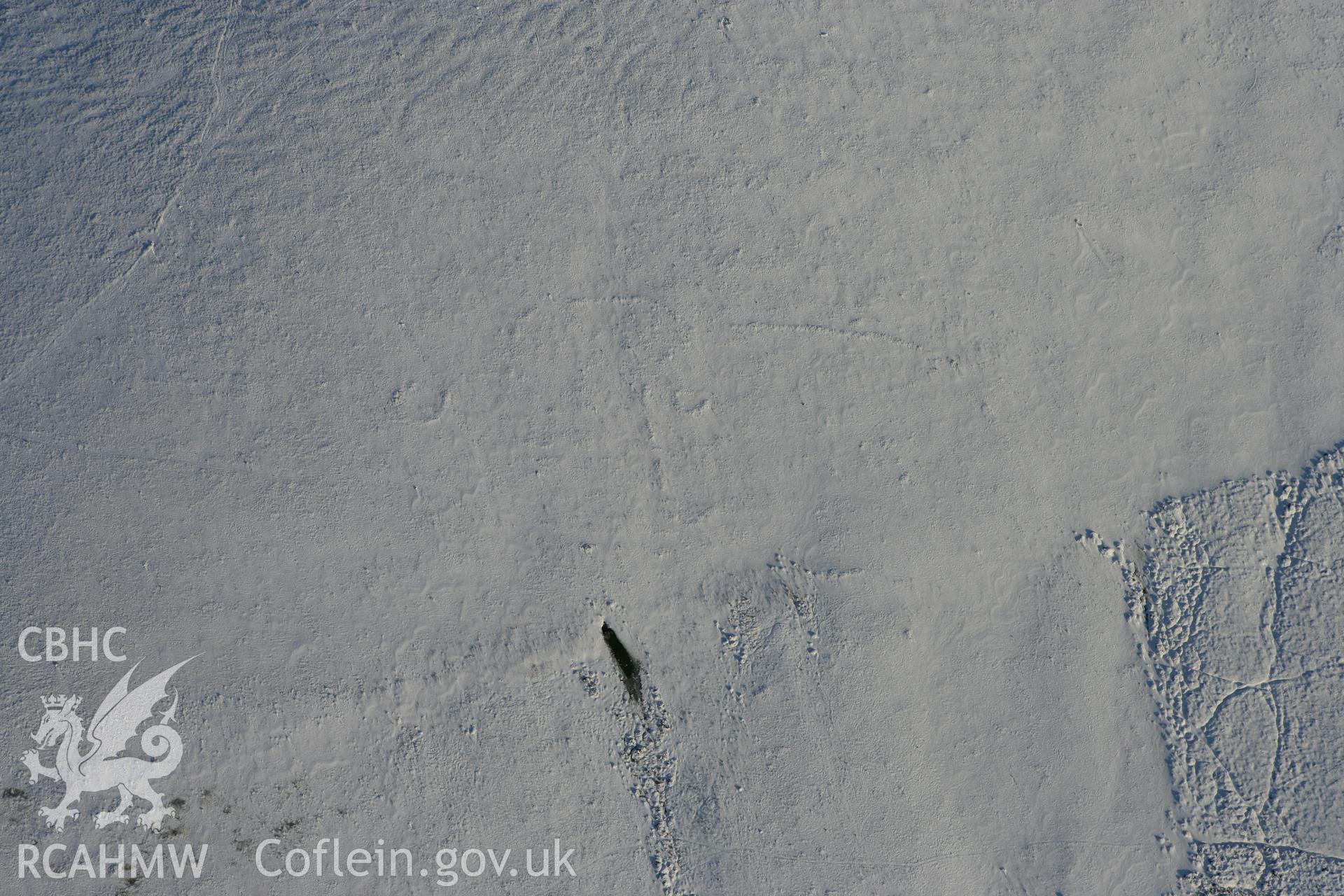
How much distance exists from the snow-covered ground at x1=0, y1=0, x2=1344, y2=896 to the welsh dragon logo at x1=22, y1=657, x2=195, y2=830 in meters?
0.07

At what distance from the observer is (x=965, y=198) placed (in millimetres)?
3766

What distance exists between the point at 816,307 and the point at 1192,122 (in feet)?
6.34

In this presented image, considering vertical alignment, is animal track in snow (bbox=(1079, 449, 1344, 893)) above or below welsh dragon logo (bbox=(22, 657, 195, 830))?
below

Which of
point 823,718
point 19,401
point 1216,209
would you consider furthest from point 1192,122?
point 19,401

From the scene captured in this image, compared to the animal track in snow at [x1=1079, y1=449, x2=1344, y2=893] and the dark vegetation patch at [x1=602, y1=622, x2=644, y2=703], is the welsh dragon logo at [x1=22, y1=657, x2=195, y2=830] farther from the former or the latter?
the animal track in snow at [x1=1079, y1=449, x2=1344, y2=893]

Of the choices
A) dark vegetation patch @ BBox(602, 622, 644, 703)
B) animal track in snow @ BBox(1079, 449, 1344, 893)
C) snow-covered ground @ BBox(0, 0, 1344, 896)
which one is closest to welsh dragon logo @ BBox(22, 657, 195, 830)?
snow-covered ground @ BBox(0, 0, 1344, 896)

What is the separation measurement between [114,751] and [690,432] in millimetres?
2881

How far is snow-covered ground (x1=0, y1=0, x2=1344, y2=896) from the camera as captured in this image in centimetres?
365

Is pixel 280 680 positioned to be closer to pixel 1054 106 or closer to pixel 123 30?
pixel 123 30

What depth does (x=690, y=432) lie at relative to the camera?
3.71m

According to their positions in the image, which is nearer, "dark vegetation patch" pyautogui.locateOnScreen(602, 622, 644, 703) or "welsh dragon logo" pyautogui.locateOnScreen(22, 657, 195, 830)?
"welsh dragon logo" pyautogui.locateOnScreen(22, 657, 195, 830)

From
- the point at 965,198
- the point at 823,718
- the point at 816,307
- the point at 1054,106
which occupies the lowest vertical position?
the point at 823,718

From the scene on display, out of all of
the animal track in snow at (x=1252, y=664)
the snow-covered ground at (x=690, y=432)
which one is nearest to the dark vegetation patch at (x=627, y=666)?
the snow-covered ground at (x=690, y=432)

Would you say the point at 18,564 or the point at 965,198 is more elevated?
the point at 965,198
